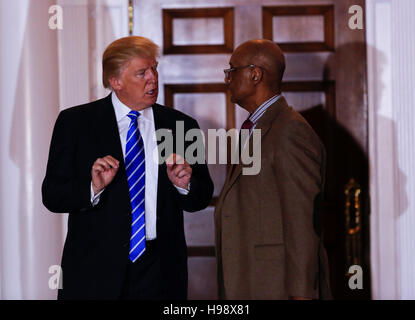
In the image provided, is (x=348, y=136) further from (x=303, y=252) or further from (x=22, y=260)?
(x=22, y=260)

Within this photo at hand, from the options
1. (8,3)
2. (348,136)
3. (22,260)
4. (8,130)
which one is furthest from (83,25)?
(348,136)

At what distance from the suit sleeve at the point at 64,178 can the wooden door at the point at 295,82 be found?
990mm

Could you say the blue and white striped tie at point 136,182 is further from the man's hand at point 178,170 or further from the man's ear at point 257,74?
the man's ear at point 257,74

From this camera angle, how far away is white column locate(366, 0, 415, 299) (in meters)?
2.99

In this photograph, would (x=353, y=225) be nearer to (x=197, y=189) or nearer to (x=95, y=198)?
(x=197, y=189)

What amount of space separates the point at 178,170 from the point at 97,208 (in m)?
0.36

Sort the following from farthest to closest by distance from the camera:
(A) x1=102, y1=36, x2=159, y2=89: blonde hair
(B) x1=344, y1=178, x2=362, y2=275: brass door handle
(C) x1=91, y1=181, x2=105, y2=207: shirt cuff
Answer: (B) x1=344, y1=178, x2=362, y2=275: brass door handle < (A) x1=102, y1=36, x2=159, y2=89: blonde hair < (C) x1=91, y1=181, x2=105, y2=207: shirt cuff

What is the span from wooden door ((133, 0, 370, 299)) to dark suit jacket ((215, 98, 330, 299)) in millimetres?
903

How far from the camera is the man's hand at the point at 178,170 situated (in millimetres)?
2078

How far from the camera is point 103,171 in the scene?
205 centimetres
